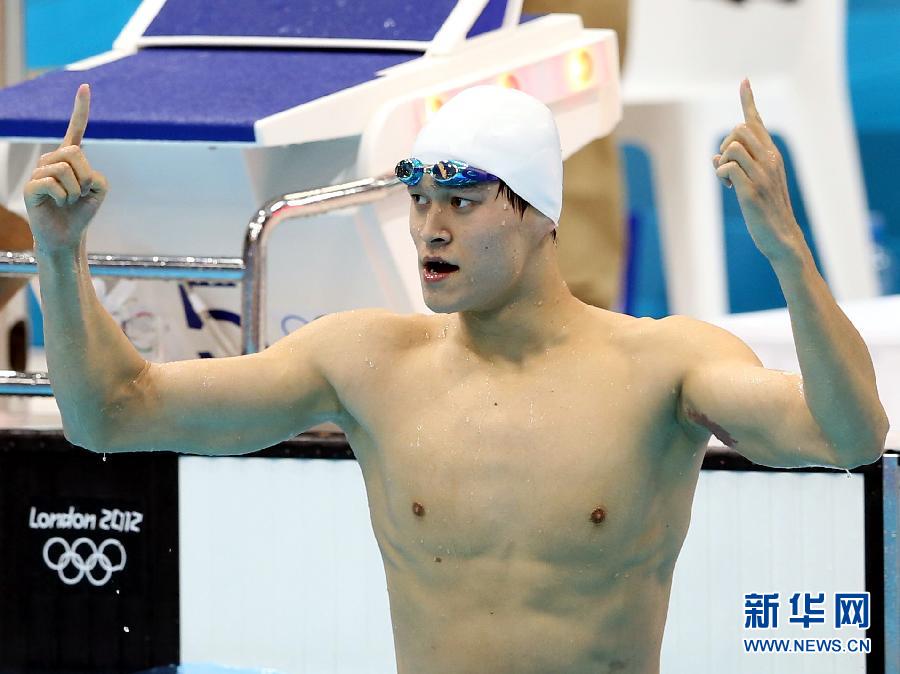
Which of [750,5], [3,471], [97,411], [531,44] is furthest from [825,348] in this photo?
[750,5]

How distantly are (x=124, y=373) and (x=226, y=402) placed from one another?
0.55ft

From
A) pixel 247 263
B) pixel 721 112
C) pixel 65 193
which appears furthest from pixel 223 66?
pixel 721 112

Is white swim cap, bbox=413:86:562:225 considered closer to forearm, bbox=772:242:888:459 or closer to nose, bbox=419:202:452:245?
nose, bbox=419:202:452:245

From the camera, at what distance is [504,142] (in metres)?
2.07

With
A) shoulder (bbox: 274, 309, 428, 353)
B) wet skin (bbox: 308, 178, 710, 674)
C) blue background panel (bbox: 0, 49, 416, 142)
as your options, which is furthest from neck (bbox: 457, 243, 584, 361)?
blue background panel (bbox: 0, 49, 416, 142)

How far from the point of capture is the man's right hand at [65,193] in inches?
74.2

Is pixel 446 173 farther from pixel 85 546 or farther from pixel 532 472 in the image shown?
pixel 85 546

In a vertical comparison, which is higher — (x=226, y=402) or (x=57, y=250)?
(x=57, y=250)

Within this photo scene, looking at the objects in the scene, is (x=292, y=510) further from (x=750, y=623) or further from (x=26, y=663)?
(x=750, y=623)

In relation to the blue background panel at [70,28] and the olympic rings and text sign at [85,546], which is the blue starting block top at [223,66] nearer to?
the olympic rings and text sign at [85,546]

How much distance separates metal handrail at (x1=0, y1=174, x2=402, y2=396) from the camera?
3203 mm

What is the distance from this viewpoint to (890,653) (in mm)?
3107

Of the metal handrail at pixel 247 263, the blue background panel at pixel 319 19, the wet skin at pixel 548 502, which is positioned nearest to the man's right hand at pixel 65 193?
the wet skin at pixel 548 502

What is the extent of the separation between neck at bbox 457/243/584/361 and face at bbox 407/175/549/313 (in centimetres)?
4
